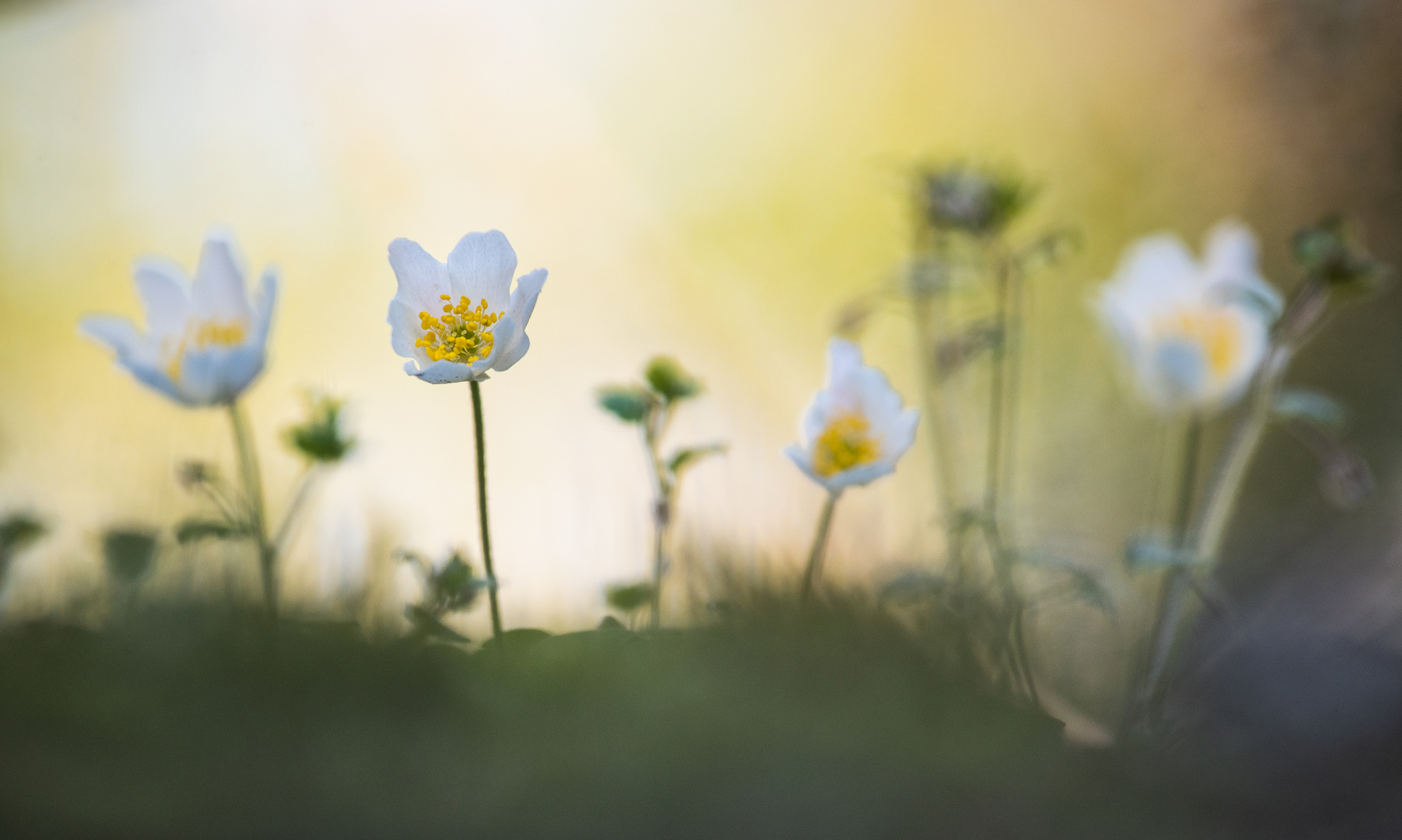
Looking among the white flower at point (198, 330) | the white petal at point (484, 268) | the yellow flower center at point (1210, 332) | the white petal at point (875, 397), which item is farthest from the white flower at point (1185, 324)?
the white flower at point (198, 330)

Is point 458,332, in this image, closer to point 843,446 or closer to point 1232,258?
point 843,446

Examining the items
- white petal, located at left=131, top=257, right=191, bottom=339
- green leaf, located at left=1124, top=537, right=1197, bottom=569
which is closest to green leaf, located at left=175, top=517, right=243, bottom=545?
white petal, located at left=131, top=257, right=191, bottom=339

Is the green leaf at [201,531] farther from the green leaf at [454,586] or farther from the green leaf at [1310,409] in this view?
the green leaf at [1310,409]

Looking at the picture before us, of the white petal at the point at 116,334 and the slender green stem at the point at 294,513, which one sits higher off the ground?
the white petal at the point at 116,334

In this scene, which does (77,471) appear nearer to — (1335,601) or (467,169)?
(1335,601)

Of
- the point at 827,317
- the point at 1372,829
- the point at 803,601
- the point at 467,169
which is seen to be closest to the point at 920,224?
the point at 803,601

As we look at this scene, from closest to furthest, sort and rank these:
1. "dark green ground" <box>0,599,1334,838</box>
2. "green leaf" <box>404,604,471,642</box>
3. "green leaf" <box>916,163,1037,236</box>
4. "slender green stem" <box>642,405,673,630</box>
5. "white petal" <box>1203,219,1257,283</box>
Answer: "dark green ground" <box>0,599,1334,838</box>
"green leaf" <box>404,604,471,642</box>
"slender green stem" <box>642,405,673,630</box>
"green leaf" <box>916,163,1037,236</box>
"white petal" <box>1203,219,1257,283</box>

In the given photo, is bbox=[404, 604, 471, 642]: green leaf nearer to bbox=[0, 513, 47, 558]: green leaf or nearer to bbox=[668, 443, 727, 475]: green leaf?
bbox=[668, 443, 727, 475]: green leaf

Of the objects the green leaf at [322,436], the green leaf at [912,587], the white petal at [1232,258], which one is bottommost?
the green leaf at [912,587]
